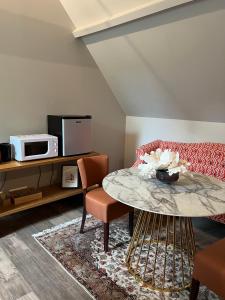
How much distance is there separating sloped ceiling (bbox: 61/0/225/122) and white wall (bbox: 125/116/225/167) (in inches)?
3.6

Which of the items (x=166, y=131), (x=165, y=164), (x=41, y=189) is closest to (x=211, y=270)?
(x=165, y=164)

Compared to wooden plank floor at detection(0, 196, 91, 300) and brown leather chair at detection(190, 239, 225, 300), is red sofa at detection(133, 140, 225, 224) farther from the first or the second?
wooden plank floor at detection(0, 196, 91, 300)

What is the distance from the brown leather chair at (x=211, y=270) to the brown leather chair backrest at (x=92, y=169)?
1222 millimetres

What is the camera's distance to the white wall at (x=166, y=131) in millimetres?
3049

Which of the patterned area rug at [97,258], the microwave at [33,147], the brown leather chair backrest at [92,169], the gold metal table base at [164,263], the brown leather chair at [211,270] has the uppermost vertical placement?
the microwave at [33,147]

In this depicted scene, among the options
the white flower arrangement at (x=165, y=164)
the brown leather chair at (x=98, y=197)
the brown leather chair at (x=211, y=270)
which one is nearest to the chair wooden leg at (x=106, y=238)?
the brown leather chair at (x=98, y=197)

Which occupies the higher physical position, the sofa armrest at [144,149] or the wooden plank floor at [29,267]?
the sofa armrest at [144,149]

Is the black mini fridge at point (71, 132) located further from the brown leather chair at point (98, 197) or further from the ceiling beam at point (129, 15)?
the ceiling beam at point (129, 15)

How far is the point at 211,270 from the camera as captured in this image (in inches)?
54.3

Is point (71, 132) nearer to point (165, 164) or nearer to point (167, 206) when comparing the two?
point (165, 164)

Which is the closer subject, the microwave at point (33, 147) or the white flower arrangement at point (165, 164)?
the white flower arrangement at point (165, 164)

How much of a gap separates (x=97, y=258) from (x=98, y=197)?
508 mm

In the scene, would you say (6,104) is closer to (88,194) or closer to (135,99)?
(88,194)

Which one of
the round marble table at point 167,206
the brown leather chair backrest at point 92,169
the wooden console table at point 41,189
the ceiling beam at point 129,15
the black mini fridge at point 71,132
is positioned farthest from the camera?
the black mini fridge at point 71,132
